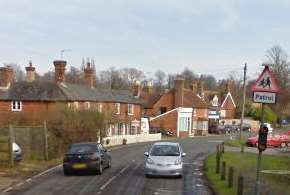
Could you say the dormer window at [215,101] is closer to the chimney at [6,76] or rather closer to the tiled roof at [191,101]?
the tiled roof at [191,101]

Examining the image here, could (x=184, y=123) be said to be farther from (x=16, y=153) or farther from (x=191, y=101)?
(x=16, y=153)

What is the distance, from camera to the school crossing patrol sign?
14.2 meters

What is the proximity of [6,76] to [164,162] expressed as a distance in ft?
128

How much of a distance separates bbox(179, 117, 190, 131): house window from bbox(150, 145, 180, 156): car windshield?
59673 millimetres

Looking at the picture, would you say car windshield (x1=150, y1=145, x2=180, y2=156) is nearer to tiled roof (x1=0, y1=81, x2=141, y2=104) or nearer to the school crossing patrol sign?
the school crossing patrol sign

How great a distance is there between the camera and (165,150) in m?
26.3

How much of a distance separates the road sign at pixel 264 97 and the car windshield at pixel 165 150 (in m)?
12.0

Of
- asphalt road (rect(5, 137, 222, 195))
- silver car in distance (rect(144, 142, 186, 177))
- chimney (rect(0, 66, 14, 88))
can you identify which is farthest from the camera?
chimney (rect(0, 66, 14, 88))

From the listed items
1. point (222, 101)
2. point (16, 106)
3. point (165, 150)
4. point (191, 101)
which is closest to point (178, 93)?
point (191, 101)

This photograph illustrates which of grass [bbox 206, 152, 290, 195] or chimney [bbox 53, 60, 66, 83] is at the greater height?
chimney [bbox 53, 60, 66, 83]

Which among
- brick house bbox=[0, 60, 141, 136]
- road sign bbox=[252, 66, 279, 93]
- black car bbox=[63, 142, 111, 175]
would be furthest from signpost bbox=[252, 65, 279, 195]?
brick house bbox=[0, 60, 141, 136]

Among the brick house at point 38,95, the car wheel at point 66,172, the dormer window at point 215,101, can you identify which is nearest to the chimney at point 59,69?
the brick house at point 38,95

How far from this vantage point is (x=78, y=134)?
37.6 meters

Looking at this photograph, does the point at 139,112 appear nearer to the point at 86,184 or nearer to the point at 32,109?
the point at 32,109
